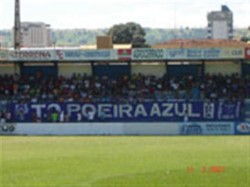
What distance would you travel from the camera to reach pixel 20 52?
186 feet

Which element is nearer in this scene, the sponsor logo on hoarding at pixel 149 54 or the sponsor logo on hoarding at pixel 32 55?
the sponsor logo on hoarding at pixel 149 54

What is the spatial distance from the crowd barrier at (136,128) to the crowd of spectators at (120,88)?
3.67 metres

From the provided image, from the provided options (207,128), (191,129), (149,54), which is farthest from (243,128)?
(149,54)

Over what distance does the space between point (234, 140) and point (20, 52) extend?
20.2m

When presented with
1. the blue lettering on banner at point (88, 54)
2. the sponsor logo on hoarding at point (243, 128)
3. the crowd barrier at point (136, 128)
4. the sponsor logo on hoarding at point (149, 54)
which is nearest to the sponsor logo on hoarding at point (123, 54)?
Result: the sponsor logo on hoarding at point (149, 54)

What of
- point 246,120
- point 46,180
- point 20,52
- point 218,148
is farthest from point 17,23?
point 46,180

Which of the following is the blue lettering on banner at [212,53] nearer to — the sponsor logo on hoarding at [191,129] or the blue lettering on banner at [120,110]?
the blue lettering on banner at [120,110]

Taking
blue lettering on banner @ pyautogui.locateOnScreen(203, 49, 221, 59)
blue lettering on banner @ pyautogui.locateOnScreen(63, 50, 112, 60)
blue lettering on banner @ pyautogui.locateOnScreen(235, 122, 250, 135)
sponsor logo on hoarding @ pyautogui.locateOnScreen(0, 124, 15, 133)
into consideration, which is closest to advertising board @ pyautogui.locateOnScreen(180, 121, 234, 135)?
blue lettering on banner @ pyautogui.locateOnScreen(235, 122, 250, 135)

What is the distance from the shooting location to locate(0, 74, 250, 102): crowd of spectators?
55.6 meters

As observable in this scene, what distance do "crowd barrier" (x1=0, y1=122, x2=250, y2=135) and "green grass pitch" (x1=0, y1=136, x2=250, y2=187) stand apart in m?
6.76

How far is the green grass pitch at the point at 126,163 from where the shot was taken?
24.0 m

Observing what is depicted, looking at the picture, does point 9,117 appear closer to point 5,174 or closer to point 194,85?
point 194,85

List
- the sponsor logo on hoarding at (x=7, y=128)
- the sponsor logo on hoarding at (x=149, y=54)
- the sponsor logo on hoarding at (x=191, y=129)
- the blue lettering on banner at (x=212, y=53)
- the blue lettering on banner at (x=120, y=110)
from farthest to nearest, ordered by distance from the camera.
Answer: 1. the sponsor logo on hoarding at (x=149, y=54)
2. the blue lettering on banner at (x=212, y=53)
3. the blue lettering on banner at (x=120, y=110)
4. the sponsor logo on hoarding at (x=7, y=128)
5. the sponsor logo on hoarding at (x=191, y=129)
